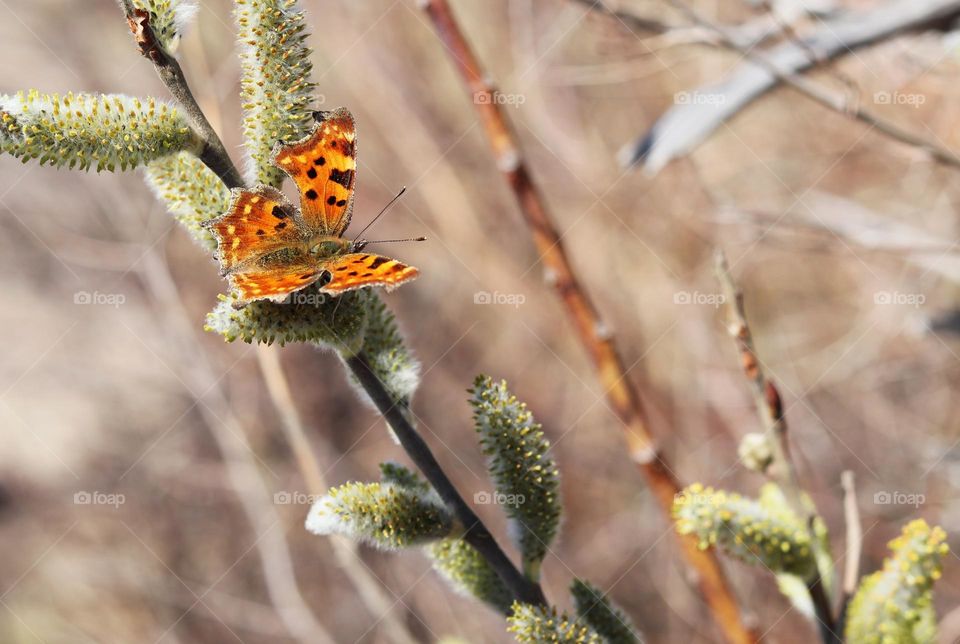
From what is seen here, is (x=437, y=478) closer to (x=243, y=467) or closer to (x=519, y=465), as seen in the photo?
(x=519, y=465)

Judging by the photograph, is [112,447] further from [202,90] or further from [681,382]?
[681,382]

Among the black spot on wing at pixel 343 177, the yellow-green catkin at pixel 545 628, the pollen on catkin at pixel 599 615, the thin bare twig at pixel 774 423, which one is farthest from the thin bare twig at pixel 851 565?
the black spot on wing at pixel 343 177

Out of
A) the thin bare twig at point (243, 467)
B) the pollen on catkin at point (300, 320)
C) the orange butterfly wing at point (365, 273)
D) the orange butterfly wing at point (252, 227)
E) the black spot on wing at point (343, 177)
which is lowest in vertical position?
the thin bare twig at point (243, 467)

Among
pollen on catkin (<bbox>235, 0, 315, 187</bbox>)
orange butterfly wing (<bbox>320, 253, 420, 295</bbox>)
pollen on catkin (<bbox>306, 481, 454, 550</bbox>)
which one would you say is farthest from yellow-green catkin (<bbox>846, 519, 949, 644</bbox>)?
pollen on catkin (<bbox>235, 0, 315, 187</bbox>)

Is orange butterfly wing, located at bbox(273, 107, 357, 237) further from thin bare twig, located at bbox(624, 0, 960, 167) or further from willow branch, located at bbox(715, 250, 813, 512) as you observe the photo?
thin bare twig, located at bbox(624, 0, 960, 167)

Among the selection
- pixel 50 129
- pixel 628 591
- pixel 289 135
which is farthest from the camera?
pixel 628 591

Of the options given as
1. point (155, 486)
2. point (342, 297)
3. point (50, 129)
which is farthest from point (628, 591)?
point (50, 129)

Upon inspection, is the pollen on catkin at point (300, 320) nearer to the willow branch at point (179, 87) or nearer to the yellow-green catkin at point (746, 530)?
the willow branch at point (179, 87)
